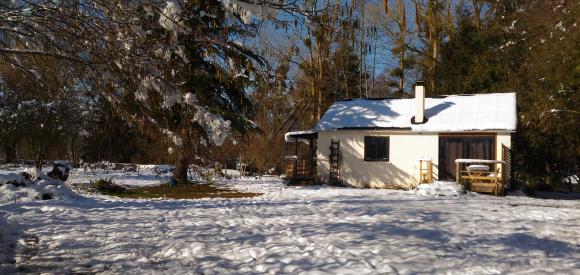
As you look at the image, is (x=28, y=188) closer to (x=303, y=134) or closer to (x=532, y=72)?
(x=303, y=134)

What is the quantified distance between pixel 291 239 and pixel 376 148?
1255 cm

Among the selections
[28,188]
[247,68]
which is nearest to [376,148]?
[28,188]

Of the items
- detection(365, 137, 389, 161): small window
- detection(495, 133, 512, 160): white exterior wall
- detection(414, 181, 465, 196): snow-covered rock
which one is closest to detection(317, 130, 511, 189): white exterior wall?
detection(365, 137, 389, 161): small window

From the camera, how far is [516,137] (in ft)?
67.9

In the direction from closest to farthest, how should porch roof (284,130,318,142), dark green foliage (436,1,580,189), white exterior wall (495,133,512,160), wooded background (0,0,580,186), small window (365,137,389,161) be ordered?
wooded background (0,0,580,186) → white exterior wall (495,133,512,160) → small window (365,137,389,161) → dark green foliage (436,1,580,189) → porch roof (284,130,318,142)

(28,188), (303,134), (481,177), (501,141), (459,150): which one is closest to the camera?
(28,188)

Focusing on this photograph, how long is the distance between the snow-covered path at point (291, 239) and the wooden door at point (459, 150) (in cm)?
656

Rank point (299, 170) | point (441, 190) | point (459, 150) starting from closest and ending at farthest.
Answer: point (441, 190) → point (459, 150) → point (299, 170)

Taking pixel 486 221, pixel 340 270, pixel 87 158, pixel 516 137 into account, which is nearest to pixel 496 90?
pixel 516 137

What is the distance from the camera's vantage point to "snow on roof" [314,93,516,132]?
56.3 ft

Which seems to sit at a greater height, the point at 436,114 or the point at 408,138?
the point at 436,114

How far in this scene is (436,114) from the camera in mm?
18578

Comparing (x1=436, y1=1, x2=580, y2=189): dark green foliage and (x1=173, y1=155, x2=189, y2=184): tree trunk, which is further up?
(x1=436, y1=1, x2=580, y2=189): dark green foliage

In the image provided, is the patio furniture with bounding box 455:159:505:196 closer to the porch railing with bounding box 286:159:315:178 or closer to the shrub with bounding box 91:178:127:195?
the porch railing with bounding box 286:159:315:178
